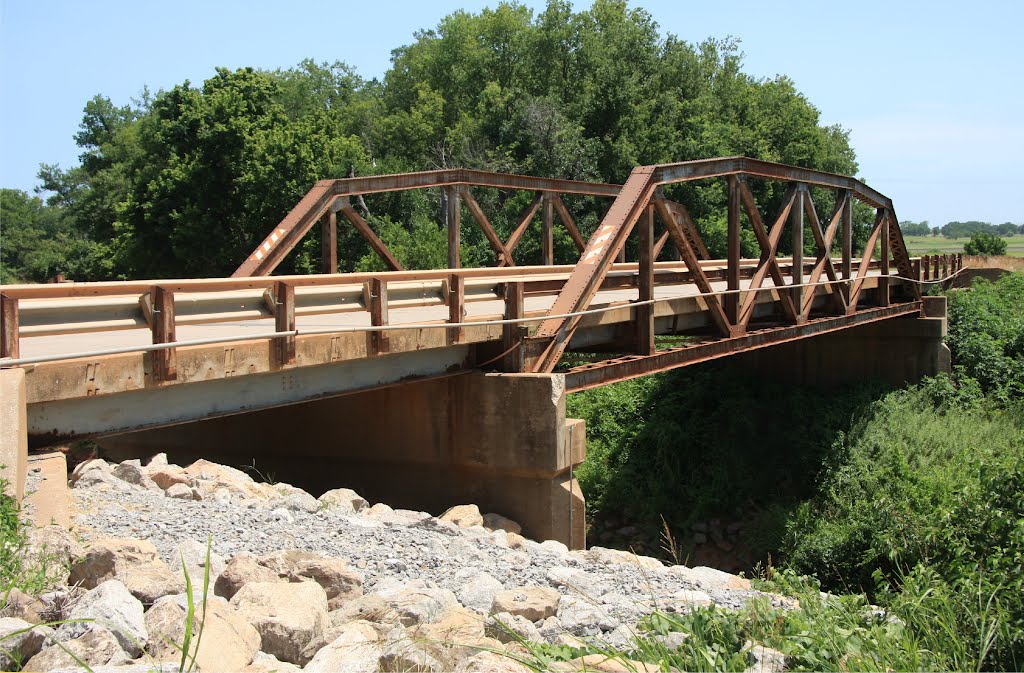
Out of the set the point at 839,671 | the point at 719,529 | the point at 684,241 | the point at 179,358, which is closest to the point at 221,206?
the point at 719,529

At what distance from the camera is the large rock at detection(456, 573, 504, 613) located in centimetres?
693

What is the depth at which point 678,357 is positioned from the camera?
13.8 meters

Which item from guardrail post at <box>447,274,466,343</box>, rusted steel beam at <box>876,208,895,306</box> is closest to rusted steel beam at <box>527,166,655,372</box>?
guardrail post at <box>447,274,466,343</box>

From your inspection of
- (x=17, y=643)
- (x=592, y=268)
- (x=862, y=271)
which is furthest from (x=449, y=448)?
(x=862, y=271)

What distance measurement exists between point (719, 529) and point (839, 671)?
1569cm

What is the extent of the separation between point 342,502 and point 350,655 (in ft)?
16.4

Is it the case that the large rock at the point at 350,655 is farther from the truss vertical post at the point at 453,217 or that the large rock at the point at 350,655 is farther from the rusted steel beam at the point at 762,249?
the truss vertical post at the point at 453,217

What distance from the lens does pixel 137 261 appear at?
42.2 m

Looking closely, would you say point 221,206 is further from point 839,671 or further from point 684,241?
point 839,671

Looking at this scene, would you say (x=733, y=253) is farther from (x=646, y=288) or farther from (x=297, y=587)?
(x=297, y=587)

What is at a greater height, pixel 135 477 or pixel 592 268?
pixel 592 268

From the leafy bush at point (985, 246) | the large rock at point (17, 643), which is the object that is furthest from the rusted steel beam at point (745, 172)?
the leafy bush at point (985, 246)

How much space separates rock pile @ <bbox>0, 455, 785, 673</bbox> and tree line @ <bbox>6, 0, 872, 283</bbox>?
74.9 ft

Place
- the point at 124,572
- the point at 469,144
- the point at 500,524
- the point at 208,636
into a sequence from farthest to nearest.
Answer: the point at 469,144 → the point at 500,524 → the point at 124,572 → the point at 208,636
